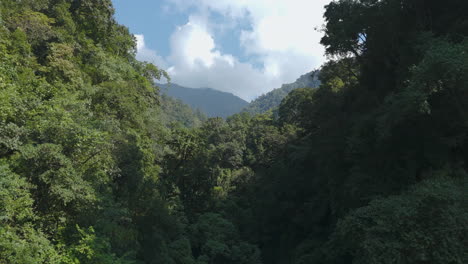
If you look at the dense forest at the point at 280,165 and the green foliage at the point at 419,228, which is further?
the dense forest at the point at 280,165

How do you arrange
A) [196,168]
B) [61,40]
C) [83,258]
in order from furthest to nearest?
[196,168]
[61,40]
[83,258]

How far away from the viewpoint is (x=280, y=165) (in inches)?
1046

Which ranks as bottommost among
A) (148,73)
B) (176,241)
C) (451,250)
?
(176,241)

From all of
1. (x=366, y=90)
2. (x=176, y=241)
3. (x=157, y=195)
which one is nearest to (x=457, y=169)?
(x=366, y=90)

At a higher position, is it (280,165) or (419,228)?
(280,165)

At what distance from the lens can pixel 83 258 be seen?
336 inches

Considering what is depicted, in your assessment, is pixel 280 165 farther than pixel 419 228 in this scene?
Yes

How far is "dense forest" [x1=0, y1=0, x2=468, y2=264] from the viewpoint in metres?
8.25

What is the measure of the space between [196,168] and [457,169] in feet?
72.8

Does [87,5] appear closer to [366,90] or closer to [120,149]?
[120,149]

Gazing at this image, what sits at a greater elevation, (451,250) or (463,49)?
(463,49)

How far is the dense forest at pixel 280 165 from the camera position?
825 centimetres

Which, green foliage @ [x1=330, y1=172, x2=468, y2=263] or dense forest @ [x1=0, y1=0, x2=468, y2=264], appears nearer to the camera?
green foliage @ [x1=330, y1=172, x2=468, y2=263]

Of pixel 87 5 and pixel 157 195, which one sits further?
pixel 87 5
